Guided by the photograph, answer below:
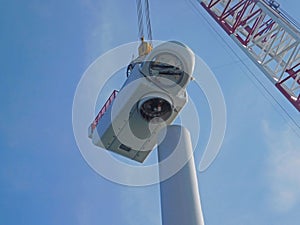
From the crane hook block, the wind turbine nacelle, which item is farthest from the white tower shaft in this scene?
the crane hook block

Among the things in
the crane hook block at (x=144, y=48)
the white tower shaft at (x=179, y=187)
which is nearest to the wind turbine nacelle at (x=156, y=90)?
the white tower shaft at (x=179, y=187)

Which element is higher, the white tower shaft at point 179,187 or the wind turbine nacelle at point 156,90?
the wind turbine nacelle at point 156,90

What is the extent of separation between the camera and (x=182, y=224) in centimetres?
493

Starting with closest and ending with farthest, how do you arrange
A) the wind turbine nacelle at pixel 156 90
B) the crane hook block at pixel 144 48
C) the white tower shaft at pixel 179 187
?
the white tower shaft at pixel 179 187
the wind turbine nacelle at pixel 156 90
the crane hook block at pixel 144 48

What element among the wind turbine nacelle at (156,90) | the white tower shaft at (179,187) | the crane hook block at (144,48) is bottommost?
the white tower shaft at (179,187)

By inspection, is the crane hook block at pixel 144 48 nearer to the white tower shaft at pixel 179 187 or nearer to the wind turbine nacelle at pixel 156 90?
the wind turbine nacelle at pixel 156 90

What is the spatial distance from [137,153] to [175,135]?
2255 mm

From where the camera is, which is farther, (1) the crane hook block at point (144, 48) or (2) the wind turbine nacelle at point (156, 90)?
(1) the crane hook block at point (144, 48)

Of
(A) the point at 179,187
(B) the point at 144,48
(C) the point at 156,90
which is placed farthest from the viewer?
(B) the point at 144,48

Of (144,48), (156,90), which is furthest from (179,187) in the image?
(144,48)

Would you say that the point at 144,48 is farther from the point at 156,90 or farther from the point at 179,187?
the point at 179,187

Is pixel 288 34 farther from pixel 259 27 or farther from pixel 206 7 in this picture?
pixel 206 7

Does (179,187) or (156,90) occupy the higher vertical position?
(156,90)

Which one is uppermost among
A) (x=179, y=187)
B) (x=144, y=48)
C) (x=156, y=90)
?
(x=144, y=48)
